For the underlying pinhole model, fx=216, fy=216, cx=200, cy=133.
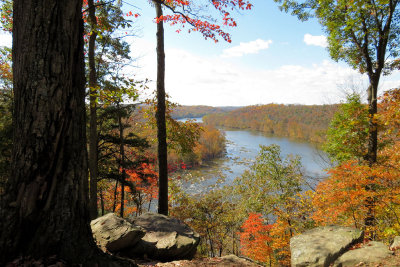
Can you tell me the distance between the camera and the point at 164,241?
4.29 metres

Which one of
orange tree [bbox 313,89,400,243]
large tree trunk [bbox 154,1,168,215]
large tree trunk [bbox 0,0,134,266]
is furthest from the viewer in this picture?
large tree trunk [bbox 154,1,168,215]

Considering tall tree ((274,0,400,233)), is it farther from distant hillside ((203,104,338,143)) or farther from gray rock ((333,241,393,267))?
distant hillside ((203,104,338,143))

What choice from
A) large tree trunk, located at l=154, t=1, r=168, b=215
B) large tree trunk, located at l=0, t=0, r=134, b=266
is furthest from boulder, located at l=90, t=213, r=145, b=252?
large tree trunk, located at l=154, t=1, r=168, b=215

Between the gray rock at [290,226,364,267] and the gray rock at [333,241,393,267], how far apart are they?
185 mm

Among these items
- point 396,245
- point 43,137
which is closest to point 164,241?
point 43,137

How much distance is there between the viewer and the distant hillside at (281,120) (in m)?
67.8

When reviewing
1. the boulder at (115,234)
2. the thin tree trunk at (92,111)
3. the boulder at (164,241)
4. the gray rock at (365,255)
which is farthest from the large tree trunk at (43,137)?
the gray rock at (365,255)

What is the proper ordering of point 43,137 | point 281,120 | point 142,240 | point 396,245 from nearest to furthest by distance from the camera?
point 43,137 → point 396,245 → point 142,240 → point 281,120

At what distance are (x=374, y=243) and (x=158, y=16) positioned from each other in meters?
7.45

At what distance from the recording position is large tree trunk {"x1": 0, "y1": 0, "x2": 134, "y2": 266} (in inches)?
68.6

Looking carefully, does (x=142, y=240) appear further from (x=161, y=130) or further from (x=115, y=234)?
(x=161, y=130)

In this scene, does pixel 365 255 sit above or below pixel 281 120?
below

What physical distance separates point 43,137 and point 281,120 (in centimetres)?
9138

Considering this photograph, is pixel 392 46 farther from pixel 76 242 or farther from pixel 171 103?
pixel 76 242
